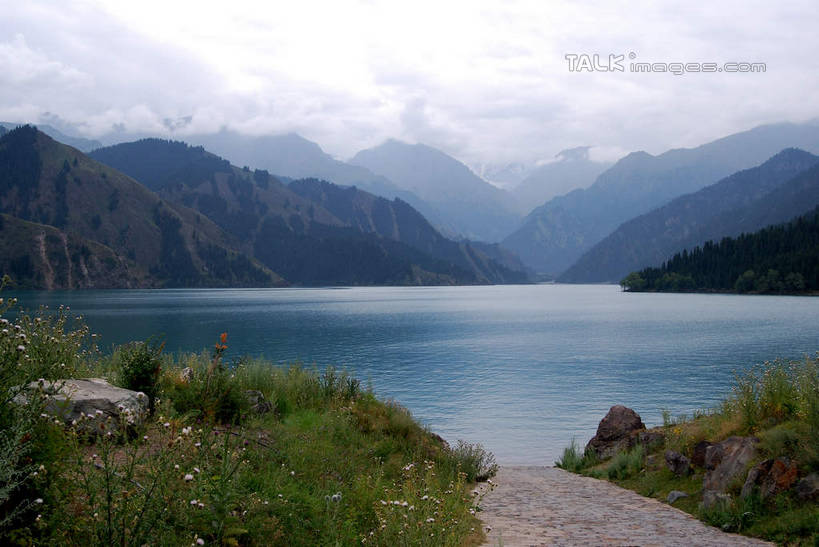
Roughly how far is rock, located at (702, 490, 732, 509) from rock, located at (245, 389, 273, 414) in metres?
9.46

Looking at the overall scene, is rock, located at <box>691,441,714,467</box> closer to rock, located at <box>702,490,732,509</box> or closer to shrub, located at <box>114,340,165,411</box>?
rock, located at <box>702,490,732,509</box>

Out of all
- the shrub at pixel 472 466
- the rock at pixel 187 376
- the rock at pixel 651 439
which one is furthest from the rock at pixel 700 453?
the rock at pixel 187 376

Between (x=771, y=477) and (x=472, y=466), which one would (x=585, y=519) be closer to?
(x=771, y=477)

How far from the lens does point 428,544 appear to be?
6551 millimetres

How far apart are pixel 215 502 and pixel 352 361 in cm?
4842

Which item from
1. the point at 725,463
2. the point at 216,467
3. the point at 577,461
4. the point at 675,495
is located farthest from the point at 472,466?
the point at 216,467

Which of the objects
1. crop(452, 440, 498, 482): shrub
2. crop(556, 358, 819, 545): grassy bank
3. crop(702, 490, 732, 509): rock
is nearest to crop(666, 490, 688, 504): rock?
crop(556, 358, 819, 545): grassy bank

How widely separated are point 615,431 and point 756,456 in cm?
844

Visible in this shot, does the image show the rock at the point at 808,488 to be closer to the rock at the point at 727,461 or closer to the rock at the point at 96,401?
the rock at the point at 727,461

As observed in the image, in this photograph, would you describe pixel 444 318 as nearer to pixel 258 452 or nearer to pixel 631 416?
pixel 631 416

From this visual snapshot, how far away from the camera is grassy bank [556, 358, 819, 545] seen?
994 centimetres

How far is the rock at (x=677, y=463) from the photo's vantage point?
14.1 meters

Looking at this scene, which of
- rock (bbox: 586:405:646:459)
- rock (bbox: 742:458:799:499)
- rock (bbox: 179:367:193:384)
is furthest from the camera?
rock (bbox: 586:405:646:459)

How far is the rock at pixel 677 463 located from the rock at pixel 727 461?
2.72 ft
